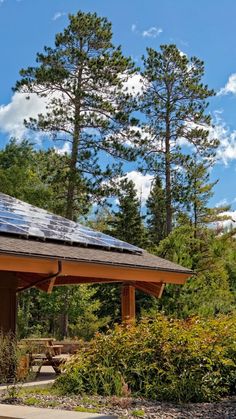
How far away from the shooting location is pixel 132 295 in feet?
41.3

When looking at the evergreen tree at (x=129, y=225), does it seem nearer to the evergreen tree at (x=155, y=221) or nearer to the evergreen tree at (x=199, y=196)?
the evergreen tree at (x=199, y=196)

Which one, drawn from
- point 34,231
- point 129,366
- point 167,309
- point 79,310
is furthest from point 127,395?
point 79,310

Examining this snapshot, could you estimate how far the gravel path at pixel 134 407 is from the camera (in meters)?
6.23

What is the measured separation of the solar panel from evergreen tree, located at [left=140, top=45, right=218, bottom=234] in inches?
566

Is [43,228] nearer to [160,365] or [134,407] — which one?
[160,365]

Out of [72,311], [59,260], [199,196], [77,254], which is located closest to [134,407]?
[59,260]

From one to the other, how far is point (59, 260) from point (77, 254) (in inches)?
33.2

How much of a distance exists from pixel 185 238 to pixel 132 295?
19.6 ft

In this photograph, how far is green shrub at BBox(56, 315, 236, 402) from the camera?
24.1ft

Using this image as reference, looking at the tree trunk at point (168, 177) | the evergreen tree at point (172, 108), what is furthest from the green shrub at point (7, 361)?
the evergreen tree at point (172, 108)

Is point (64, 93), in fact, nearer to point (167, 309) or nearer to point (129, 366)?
point (167, 309)

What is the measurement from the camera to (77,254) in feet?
35.2

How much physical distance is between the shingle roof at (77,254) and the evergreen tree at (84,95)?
40.3 feet

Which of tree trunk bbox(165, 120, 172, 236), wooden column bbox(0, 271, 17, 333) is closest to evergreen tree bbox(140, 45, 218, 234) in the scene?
tree trunk bbox(165, 120, 172, 236)
